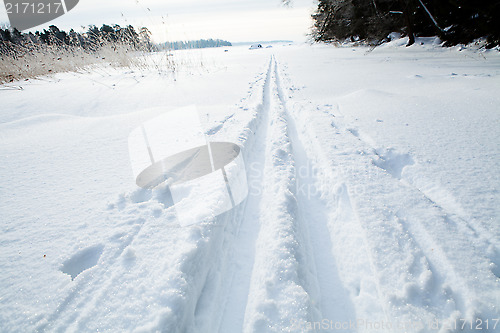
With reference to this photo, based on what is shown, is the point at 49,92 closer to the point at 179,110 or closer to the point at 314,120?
the point at 179,110

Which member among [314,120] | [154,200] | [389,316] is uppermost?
[314,120]

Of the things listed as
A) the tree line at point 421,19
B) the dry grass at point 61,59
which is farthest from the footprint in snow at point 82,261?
the tree line at point 421,19

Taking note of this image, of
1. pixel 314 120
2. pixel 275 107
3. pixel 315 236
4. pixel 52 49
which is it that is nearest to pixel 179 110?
pixel 275 107

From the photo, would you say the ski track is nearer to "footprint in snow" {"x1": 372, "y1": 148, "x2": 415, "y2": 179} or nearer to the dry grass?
"footprint in snow" {"x1": 372, "y1": 148, "x2": 415, "y2": 179}

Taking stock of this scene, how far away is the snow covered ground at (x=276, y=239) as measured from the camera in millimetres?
837

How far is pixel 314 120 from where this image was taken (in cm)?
270

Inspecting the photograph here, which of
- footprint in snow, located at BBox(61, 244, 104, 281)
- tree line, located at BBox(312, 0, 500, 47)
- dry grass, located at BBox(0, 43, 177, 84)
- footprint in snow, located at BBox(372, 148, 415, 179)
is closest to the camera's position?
footprint in snow, located at BBox(61, 244, 104, 281)

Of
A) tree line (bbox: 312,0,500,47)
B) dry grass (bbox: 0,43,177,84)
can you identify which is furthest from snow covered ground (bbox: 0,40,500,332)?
tree line (bbox: 312,0,500,47)

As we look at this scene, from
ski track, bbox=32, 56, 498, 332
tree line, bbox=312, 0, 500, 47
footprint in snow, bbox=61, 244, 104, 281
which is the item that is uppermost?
tree line, bbox=312, 0, 500, 47

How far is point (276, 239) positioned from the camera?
3.75 feet

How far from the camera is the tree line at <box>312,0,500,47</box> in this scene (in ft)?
20.3

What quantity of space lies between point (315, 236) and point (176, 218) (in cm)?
78

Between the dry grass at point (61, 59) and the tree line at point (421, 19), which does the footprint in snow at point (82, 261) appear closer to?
the dry grass at point (61, 59)

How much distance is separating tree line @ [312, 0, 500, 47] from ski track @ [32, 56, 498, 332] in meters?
7.97
